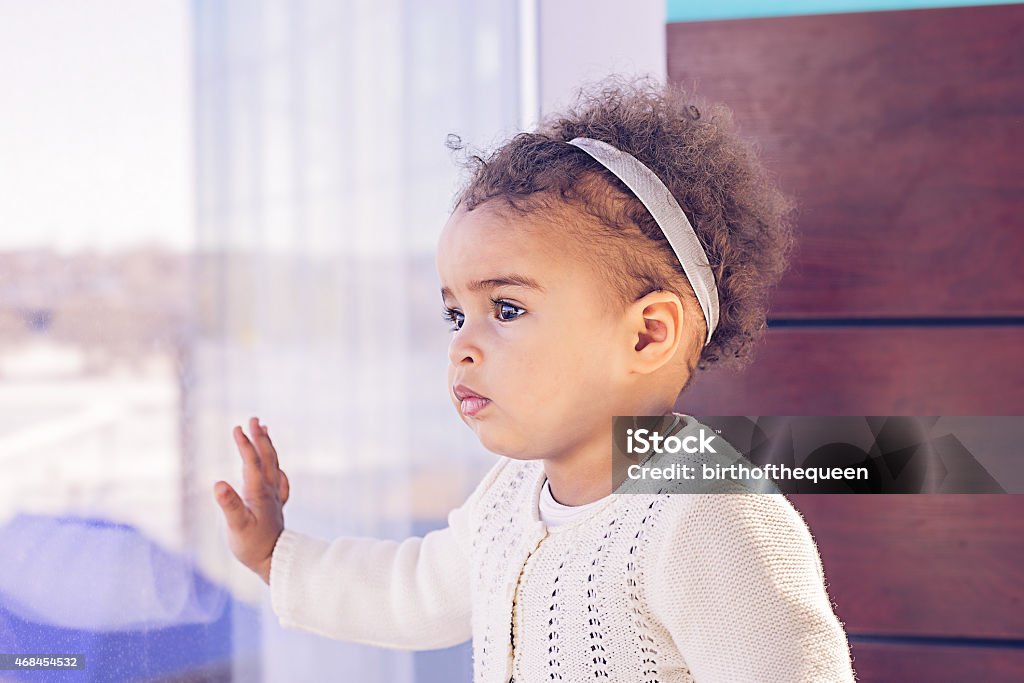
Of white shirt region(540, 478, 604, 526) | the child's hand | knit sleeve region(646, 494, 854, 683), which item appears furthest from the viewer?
the child's hand

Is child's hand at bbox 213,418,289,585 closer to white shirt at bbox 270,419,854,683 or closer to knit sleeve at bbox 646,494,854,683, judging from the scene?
white shirt at bbox 270,419,854,683

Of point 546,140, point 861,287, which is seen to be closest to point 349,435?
point 546,140

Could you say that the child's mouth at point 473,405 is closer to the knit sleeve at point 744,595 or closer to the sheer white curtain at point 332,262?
the knit sleeve at point 744,595

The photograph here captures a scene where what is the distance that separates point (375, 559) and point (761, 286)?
0.47m

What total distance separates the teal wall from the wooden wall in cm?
3

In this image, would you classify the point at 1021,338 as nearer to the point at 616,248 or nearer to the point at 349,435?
the point at 616,248

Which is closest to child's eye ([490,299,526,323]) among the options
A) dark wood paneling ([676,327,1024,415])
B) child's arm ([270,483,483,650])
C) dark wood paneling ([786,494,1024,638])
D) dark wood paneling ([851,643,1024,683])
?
child's arm ([270,483,483,650])

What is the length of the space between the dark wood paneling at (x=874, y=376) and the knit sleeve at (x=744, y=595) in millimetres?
324

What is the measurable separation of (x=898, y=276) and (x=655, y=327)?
40 cm

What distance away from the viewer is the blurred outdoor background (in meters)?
0.92

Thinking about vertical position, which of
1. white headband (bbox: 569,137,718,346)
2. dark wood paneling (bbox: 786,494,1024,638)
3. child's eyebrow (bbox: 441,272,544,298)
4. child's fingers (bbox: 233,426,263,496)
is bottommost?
dark wood paneling (bbox: 786,494,1024,638)

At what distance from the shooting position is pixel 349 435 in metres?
1.03

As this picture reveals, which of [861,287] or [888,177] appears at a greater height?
[888,177]

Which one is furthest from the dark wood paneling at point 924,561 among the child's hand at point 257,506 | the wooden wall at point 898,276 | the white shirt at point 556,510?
the child's hand at point 257,506
